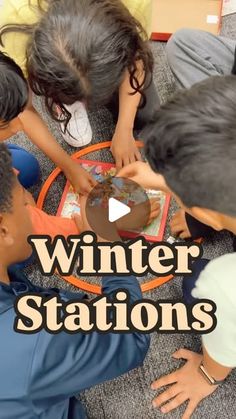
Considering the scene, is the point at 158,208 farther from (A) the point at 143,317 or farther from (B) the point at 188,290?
(A) the point at 143,317

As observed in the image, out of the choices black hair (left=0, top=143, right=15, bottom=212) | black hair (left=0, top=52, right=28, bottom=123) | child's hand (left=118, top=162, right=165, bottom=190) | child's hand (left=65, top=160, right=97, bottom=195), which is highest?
black hair (left=0, top=52, right=28, bottom=123)

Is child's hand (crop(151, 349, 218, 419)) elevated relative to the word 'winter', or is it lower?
lower

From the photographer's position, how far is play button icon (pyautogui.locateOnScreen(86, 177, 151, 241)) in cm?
108

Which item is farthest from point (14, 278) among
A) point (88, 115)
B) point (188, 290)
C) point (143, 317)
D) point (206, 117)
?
point (88, 115)

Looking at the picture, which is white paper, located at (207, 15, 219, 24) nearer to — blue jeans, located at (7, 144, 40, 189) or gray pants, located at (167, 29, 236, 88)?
gray pants, located at (167, 29, 236, 88)

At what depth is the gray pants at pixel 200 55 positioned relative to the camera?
1118 mm

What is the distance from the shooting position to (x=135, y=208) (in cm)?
111

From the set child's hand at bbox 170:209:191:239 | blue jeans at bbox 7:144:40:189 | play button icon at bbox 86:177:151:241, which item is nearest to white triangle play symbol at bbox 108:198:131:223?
play button icon at bbox 86:177:151:241

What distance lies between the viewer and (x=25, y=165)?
1180 millimetres

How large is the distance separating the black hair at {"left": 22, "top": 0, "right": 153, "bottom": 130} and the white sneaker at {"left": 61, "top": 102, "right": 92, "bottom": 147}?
299 mm

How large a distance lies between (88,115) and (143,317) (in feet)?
2.09

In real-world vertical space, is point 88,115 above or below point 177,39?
below

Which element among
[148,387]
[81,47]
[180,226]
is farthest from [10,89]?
[148,387]

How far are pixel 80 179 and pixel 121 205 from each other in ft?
0.38
